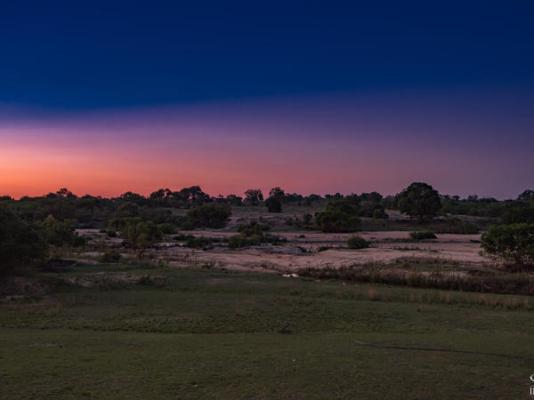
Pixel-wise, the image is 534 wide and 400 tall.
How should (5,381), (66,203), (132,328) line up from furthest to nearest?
(66,203), (132,328), (5,381)

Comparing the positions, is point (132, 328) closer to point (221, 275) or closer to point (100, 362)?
point (100, 362)

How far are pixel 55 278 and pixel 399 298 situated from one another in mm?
20121

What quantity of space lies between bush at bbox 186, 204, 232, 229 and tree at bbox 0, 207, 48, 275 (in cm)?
7318

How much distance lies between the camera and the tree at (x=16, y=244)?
102 ft

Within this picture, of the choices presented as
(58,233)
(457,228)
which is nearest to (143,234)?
(58,233)

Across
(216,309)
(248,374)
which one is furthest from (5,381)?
(216,309)

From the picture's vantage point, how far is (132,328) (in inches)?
739

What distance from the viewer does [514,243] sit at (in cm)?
4109

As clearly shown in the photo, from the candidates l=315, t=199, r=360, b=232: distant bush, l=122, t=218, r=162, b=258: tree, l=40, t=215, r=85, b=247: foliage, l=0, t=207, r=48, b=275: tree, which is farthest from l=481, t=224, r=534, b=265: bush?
l=315, t=199, r=360, b=232: distant bush

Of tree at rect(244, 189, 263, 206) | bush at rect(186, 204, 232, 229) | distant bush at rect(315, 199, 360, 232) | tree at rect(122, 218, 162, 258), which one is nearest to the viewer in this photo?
tree at rect(122, 218, 162, 258)

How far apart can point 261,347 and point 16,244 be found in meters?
22.8

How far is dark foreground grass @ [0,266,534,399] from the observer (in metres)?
10.5

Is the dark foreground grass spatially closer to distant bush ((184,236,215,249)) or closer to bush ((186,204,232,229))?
distant bush ((184,236,215,249))

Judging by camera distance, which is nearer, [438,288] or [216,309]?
[216,309]
